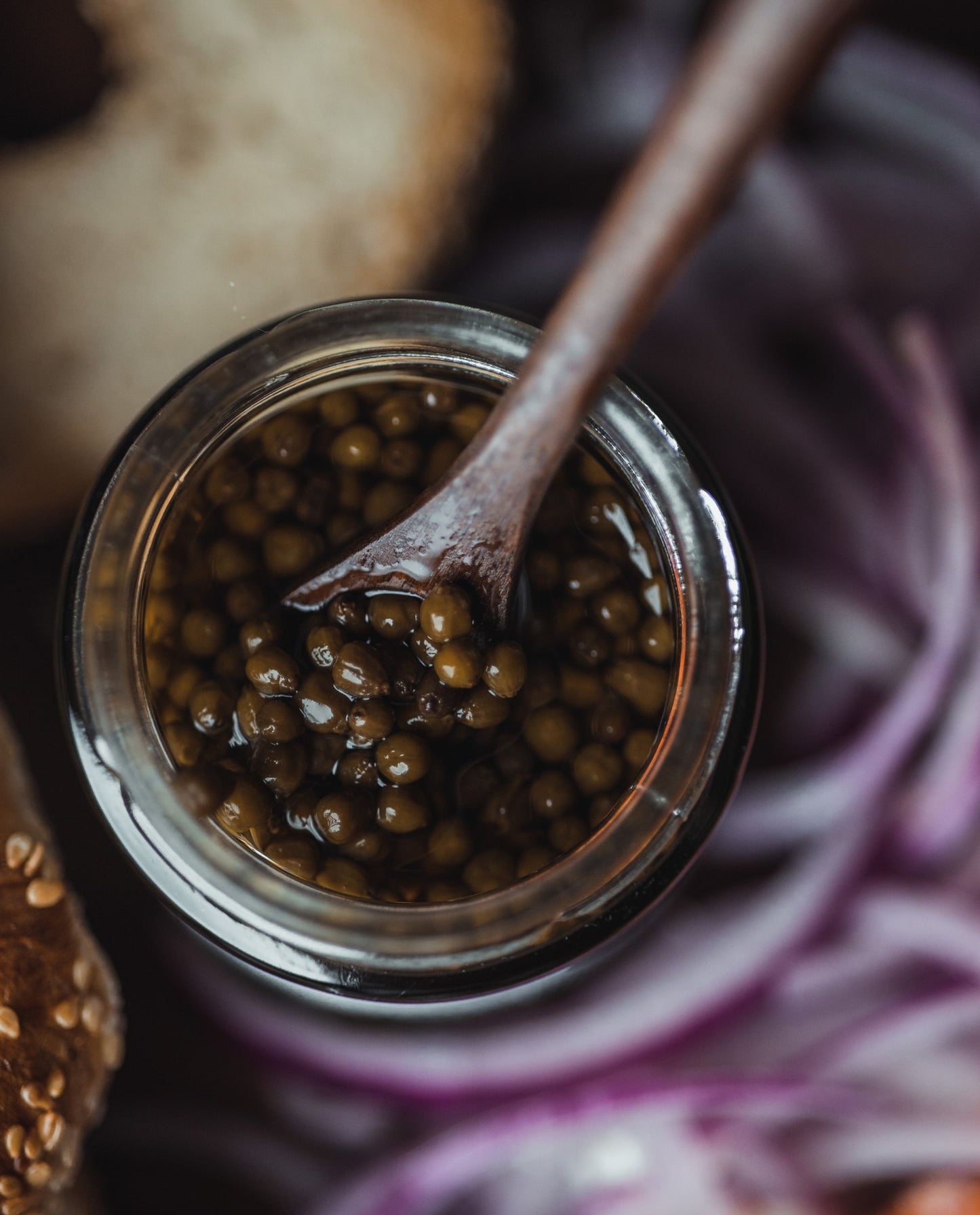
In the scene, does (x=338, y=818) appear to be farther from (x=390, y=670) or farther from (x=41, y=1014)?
(x=41, y=1014)

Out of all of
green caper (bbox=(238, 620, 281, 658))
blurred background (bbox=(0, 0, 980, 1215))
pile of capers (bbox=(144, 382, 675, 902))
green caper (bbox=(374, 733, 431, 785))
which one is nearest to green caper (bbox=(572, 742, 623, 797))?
pile of capers (bbox=(144, 382, 675, 902))

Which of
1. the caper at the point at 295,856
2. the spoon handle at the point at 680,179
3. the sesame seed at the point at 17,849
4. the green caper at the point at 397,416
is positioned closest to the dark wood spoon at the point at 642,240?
the spoon handle at the point at 680,179

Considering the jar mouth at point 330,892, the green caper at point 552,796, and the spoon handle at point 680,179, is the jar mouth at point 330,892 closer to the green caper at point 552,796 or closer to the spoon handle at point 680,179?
the green caper at point 552,796

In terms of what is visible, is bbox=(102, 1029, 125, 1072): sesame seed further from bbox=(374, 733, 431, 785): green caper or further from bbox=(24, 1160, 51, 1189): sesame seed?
bbox=(374, 733, 431, 785): green caper

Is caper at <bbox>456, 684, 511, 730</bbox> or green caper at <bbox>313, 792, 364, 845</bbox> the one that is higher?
caper at <bbox>456, 684, 511, 730</bbox>

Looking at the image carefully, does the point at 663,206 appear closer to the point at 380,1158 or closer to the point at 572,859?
the point at 572,859

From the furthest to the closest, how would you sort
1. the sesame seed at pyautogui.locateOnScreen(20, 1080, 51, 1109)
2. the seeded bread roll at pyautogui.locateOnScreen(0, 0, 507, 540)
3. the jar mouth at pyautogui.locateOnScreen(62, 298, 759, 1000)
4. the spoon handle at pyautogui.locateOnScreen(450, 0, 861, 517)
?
1. the seeded bread roll at pyautogui.locateOnScreen(0, 0, 507, 540)
2. the sesame seed at pyautogui.locateOnScreen(20, 1080, 51, 1109)
3. the jar mouth at pyautogui.locateOnScreen(62, 298, 759, 1000)
4. the spoon handle at pyautogui.locateOnScreen(450, 0, 861, 517)

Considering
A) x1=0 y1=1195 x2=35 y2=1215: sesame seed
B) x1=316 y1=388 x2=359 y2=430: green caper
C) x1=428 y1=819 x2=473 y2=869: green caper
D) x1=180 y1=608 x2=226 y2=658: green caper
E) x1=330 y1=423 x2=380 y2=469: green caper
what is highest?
x1=316 y1=388 x2=359 y2=430: green caper
